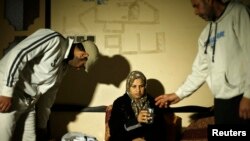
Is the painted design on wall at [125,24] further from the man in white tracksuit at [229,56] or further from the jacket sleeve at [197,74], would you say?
the man in white tracksuit at [229,56]

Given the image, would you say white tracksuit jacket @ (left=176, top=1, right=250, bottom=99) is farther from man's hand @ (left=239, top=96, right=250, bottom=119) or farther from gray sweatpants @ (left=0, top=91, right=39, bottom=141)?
gray sweatpants @ (left=0, top=91, right=39, bottom=141)

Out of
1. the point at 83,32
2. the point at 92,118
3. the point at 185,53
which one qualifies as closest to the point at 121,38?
the point at 83,32

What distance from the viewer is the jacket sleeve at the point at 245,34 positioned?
5.49 feet

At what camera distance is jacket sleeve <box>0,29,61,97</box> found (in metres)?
2.08

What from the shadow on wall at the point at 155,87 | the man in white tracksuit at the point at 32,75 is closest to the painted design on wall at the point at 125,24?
the shadow on wall at the point at 155,87

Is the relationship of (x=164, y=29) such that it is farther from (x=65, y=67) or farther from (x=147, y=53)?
(x=65, y=67)

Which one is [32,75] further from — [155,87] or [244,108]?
[244,108]

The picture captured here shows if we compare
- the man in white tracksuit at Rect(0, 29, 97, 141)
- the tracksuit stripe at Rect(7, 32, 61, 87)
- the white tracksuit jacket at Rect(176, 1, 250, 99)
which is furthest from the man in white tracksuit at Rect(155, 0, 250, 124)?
the tracksuit stripe at Rect(7, 32, 61, 87)

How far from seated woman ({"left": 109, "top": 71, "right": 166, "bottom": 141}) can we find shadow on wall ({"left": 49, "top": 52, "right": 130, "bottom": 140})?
552mm

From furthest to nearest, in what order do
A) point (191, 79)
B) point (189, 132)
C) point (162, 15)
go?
1. point (162, 15)
2. point (189, 132)
3. point (191, 79)

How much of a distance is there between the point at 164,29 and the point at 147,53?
0.95 feet

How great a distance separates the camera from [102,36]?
9.89 feet

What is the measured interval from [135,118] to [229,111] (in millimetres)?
804

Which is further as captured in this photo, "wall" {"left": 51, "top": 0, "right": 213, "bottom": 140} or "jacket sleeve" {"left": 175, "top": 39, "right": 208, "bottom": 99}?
"wall" {"left": 51, "top": 0, "right": 213, "bottom": 140}
